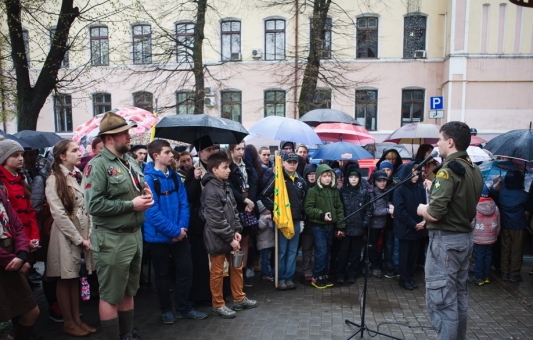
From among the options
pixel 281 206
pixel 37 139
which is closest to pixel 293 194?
pixel 281 206

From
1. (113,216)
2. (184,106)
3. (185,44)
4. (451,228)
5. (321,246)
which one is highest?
(185,44)

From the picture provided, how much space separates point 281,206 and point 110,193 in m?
2.53

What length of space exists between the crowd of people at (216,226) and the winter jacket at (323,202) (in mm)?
16

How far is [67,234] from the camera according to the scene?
401 cm

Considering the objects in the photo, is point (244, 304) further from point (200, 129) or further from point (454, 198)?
point (454, 198)

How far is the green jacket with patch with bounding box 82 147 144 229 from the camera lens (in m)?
3.30

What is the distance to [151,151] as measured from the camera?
14.0 feet

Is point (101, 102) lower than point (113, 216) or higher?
higher

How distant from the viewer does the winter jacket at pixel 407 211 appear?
221 inches

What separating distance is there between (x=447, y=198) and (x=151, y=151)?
119 inches

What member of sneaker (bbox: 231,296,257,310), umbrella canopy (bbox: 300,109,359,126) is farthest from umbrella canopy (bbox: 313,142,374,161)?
sneaker (bbox: 231,296,257,310)

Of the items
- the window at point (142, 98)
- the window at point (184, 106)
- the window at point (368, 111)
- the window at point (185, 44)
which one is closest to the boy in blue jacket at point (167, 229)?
the window at point (185, 44)

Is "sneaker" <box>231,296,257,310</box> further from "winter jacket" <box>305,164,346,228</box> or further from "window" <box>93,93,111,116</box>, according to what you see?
"window" <box>93,93,111,116</box>

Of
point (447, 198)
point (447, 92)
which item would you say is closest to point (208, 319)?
point (447, 198)
